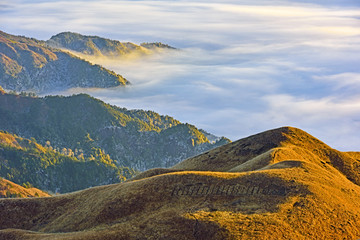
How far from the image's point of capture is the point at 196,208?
290 ft

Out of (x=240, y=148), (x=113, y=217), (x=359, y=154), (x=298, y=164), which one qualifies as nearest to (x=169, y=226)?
(x=113, y=217)

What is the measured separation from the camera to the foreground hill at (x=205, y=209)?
80438 mm

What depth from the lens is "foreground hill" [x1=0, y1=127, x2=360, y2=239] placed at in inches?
3167

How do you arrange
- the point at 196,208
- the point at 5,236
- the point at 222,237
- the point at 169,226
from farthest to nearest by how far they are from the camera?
1. the point at 5,236
2. the point at 196,208
3. the point at 169,226
4. the point at 222,237

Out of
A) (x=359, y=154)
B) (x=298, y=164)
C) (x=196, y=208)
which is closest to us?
(x=196, y=208)

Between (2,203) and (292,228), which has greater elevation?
(292,228)

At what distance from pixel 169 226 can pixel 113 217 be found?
17796 mm

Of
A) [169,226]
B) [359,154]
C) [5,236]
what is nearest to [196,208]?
[169,226]

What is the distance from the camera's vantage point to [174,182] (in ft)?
333

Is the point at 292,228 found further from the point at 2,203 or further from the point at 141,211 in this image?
the point at 2,203

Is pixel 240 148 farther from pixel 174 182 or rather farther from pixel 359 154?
pixel 174 182

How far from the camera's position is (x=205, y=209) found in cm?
8738

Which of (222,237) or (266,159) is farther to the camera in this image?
(266,159)

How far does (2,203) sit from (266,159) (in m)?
67.0
